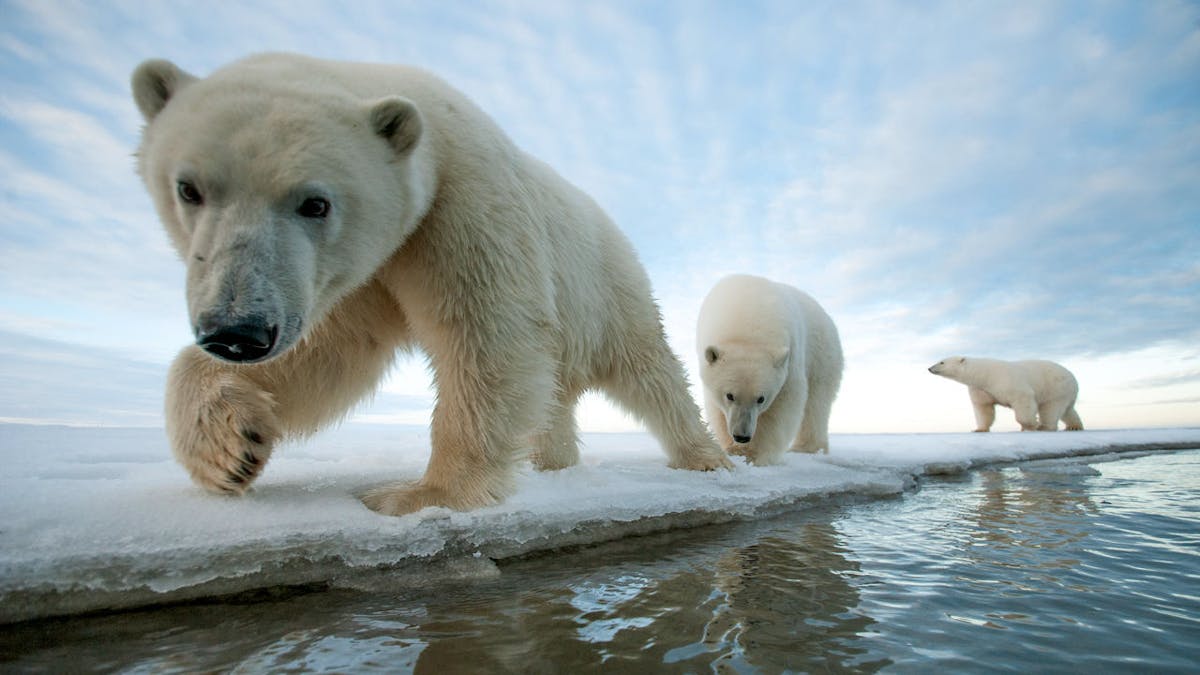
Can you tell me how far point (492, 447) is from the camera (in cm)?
263

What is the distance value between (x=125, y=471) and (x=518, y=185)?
2.36m

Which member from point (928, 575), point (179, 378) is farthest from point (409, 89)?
point (928, 575)

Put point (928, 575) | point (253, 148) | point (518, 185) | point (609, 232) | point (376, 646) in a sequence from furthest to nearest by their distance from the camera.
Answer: point (609, 232) < point (518, 185) < point (928, 575) < point (253, 148) < point (376, 646)

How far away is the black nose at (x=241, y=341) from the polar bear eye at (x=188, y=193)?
53 cm

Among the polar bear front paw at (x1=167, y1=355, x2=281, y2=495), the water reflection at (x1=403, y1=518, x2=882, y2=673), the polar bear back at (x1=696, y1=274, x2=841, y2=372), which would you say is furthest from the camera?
the polar bear back at (x1=696, y1=274, x2=841, y2=372)

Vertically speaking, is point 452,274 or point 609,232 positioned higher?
point 609,232

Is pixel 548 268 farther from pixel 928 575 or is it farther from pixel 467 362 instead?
pixel 928 575

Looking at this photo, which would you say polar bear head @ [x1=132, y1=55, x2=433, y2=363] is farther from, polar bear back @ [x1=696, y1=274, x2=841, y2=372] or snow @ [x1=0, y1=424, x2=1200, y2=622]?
polar bear back @ [x1=696, y1=274, x2=841, y2=372]

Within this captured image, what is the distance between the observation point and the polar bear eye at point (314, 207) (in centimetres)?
205

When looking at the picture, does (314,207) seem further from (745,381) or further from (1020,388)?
(1020,388)

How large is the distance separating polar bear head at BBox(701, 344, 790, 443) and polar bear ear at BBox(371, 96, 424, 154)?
3.48 metres

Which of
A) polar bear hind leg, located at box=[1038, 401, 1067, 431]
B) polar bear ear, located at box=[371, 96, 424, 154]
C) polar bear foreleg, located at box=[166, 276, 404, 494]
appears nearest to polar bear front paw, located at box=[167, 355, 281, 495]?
polar bear foreleg, located at box=[166, 276, 404, 494]

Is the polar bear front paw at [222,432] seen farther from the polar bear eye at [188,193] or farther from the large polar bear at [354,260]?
the polar bear eye at [188,193]

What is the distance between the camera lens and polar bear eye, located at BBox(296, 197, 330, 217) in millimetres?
2049
